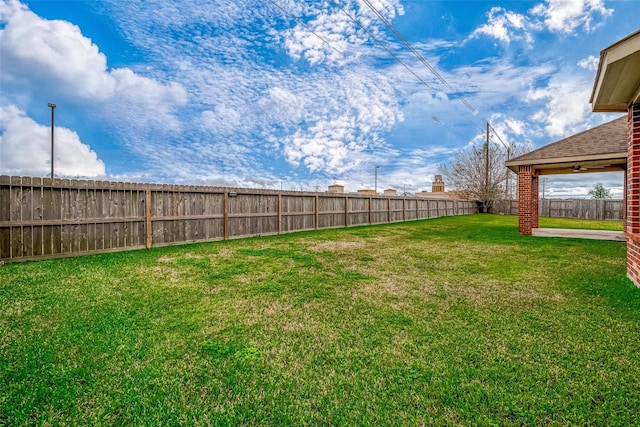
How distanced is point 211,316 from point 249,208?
6.59m

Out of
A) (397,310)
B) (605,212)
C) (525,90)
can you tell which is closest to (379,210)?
(525,90)

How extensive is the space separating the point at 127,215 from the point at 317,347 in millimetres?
6524

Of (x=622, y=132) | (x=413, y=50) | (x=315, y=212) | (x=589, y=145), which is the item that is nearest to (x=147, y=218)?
(x=315, y=212)

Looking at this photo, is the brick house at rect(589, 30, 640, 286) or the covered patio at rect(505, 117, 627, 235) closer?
the brick house at rect(589, 30, 640, 286)

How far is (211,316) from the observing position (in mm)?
2986

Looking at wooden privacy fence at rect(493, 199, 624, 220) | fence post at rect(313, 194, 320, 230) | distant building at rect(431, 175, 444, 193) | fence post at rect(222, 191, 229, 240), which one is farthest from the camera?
distant building at rect(431, 175, 444, 193)

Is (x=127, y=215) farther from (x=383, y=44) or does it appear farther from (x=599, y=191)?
(x=599, y=191)

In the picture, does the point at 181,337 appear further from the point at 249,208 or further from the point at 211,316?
the point at 249,208

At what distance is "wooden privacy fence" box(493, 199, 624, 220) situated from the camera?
20.2 metres

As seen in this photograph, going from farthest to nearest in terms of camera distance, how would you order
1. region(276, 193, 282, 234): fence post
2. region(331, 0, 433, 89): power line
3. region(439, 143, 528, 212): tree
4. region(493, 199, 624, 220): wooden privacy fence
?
region(439, 143, 528, 212): tree → region(493, 199, 624, 220): wooden privacy fence → region(276, 193, 282, 234): fence post → region(331, 0, 433, 89): power line

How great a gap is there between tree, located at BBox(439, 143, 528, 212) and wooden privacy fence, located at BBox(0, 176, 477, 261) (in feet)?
76.0

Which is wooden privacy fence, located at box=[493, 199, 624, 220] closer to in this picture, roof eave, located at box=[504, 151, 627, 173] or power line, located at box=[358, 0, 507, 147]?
power line, located at box=[358, 0, 507, 147]

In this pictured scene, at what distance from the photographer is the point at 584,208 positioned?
2159 centimetres

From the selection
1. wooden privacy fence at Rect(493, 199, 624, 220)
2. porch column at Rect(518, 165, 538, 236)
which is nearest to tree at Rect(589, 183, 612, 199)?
wooden privacy fence at Rect(493, 199, 624, 220)
